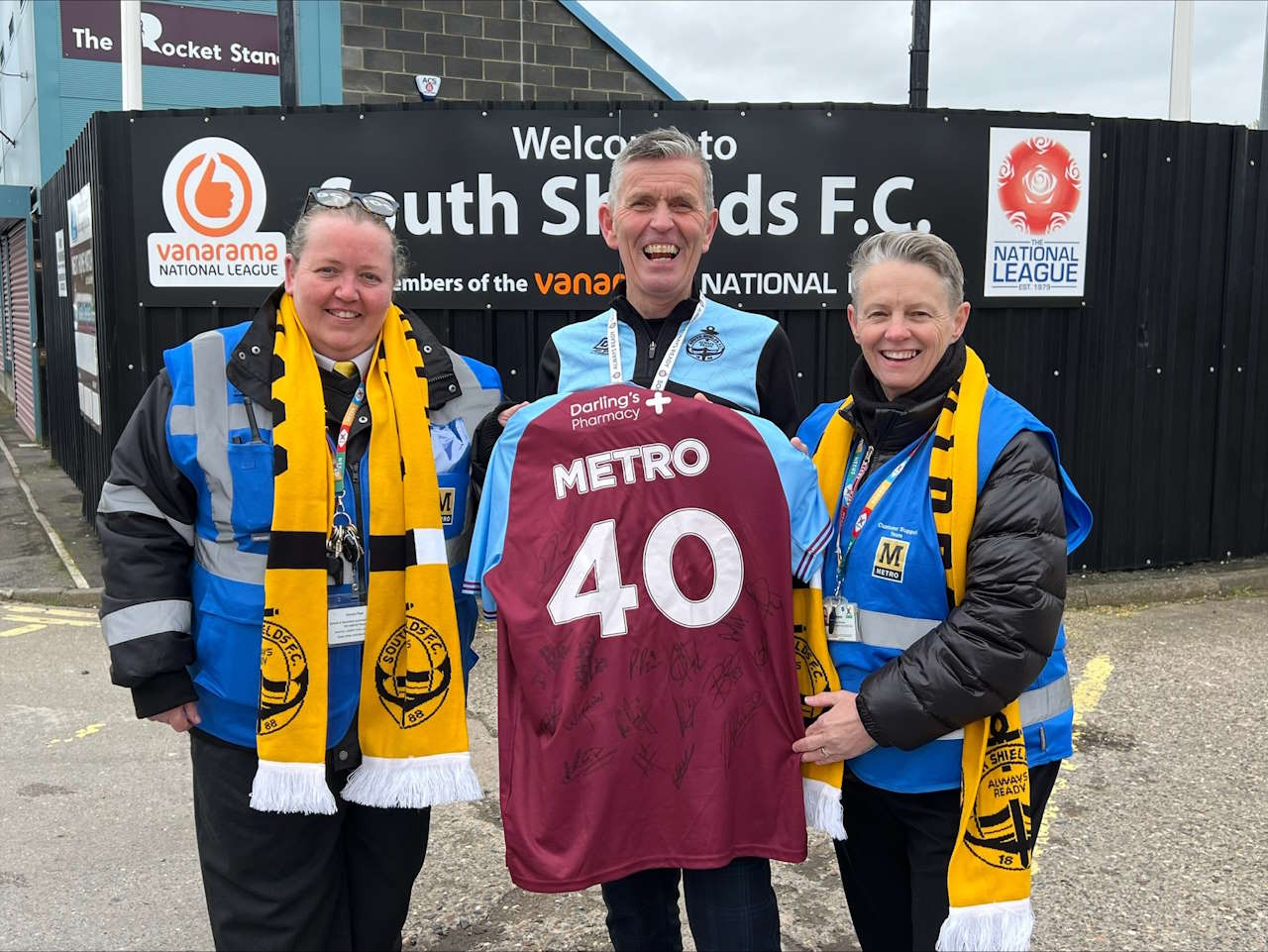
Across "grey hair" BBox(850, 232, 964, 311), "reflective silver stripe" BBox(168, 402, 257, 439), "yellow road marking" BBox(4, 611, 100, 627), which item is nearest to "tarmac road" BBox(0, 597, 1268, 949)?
"yellow road marking" BBox(4, 611, 100, 627)

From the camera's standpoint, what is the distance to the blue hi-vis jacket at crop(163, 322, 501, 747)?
2.33 metres

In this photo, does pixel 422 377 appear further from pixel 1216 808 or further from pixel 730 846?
pixel 1216 808

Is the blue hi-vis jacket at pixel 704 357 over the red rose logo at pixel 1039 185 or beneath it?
beneath

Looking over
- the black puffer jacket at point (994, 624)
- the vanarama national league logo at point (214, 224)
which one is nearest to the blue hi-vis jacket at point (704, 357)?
the black puffer jacket at point (994, 624)

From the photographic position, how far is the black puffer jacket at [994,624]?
80.5 inches

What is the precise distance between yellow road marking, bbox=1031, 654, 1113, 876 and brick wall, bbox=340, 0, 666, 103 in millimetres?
12727

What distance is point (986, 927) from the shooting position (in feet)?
6.98

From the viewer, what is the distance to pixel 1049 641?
209cm

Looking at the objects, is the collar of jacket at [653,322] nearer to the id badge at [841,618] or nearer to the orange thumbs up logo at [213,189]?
the id badge at [841,618]

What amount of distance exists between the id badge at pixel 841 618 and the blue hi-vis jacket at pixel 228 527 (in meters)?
0.96

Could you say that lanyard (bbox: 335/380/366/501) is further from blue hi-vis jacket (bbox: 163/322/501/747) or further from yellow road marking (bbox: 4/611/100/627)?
yellow road marking (bbox: 4/611/100/627)

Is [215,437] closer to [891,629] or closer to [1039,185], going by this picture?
[891,629]

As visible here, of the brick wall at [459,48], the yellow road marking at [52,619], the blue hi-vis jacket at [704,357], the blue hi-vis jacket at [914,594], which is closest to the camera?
the blue hi-vis jacket at [914,594]

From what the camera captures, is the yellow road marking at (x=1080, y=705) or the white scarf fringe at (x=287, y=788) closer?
the white scarf fringe at (x=287, y=788)
